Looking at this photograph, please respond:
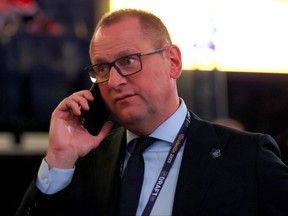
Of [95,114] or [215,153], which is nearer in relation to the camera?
[215,153]

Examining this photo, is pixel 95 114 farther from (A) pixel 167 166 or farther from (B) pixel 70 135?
(A) pixel 167 166

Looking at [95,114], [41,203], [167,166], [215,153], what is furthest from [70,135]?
[215,153]

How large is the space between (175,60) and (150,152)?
0.35 meters

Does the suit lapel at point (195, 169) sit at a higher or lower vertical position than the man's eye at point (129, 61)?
lower

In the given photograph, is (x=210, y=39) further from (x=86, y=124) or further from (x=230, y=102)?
(x=86, y=124)

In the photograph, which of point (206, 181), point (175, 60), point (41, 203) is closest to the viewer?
point (206, 181)

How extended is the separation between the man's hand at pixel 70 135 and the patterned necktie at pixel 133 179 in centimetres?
17

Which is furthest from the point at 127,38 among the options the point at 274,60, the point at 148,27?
the point at 274,60

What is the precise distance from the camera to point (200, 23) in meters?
4.56

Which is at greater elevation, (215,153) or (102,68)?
(102,68)

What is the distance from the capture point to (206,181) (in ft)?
6.09

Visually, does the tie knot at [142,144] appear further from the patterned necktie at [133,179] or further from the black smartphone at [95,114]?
the black smartphone at [95,114]

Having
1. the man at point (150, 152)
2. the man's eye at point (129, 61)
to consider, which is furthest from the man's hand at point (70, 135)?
the man's eye at point (129, 61)

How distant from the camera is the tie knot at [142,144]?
6.57ft
